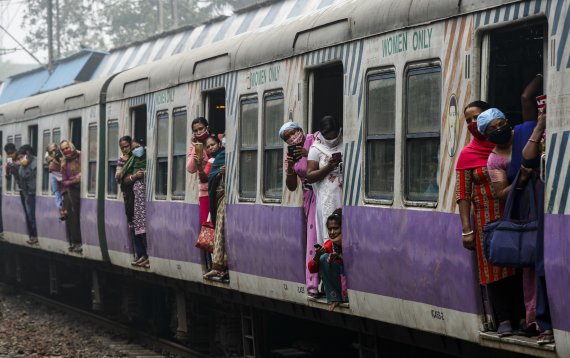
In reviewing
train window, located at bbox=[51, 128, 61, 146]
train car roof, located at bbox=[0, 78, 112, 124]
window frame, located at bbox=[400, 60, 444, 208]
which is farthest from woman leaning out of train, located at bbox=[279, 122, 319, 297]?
train window, located at bbox=[51, 128, 61, 146]

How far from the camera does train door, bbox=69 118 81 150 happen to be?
17578 millimetres

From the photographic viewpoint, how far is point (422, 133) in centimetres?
775

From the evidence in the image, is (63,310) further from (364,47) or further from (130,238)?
(364,47)

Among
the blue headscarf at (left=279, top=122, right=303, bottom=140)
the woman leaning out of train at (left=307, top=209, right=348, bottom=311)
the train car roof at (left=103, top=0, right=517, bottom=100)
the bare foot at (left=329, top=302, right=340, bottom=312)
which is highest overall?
the train car roof at (left=103, top=0, right=517, bottom=100)

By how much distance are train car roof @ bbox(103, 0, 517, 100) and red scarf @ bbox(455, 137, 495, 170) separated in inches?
29.7

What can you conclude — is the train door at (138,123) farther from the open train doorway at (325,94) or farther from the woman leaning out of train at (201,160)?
the open train doorway at (325,94)

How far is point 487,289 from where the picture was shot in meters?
6.94

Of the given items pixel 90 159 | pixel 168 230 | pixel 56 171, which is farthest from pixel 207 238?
pixel 56 171

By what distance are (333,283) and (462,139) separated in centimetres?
226

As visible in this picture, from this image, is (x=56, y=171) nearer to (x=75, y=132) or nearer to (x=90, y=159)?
(x=75, y=132)

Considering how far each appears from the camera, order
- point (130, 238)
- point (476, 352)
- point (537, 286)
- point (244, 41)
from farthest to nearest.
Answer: point (130, 238)
point (244, 41)
point (476, 352)
point (537, 286)

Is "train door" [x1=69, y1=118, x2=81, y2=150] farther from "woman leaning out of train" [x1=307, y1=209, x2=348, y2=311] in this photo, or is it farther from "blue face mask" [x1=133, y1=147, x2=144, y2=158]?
"woman leaning out of train" [x1=307, y1=209, x2=348, y2=311]

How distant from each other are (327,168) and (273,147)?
1386mm

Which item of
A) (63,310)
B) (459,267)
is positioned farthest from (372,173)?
(63,310)
